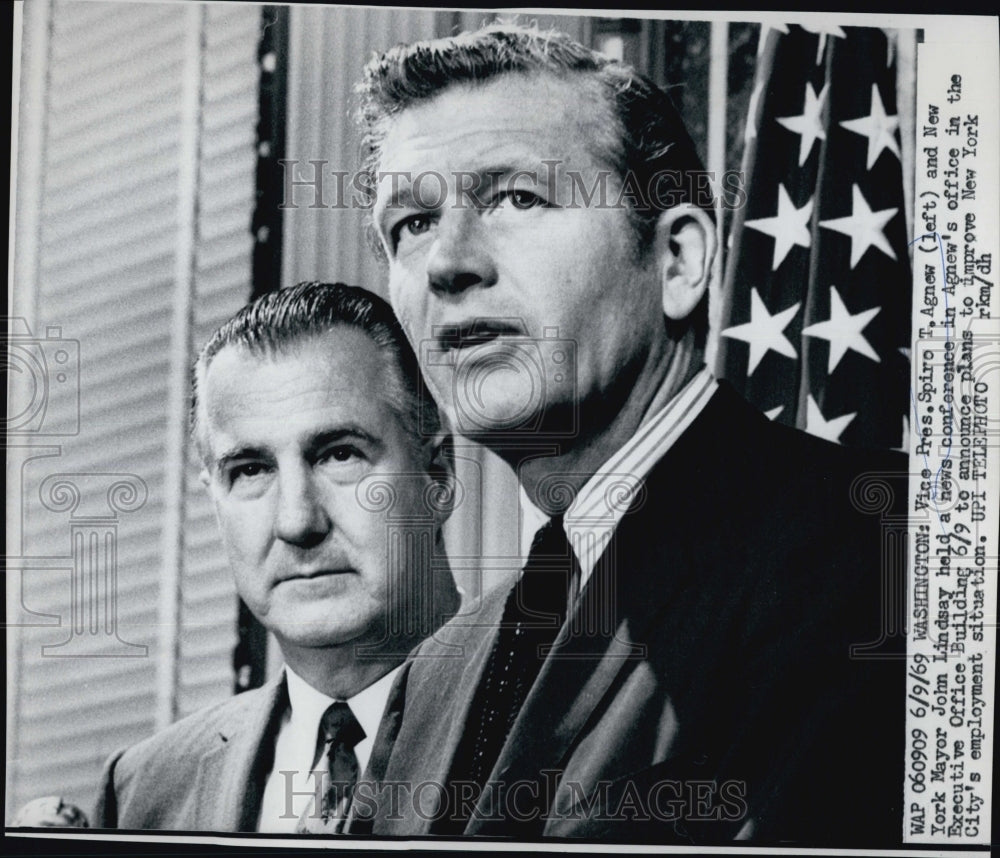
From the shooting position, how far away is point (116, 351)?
4.89 metres

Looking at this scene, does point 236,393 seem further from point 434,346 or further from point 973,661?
point 973,661

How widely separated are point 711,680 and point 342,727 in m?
1.25

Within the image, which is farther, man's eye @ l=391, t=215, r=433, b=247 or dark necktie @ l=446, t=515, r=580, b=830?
man's eye @ l=391, t=215, r=433, b=247

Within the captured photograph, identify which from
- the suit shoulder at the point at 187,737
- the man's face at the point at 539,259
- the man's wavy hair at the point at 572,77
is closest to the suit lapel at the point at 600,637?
the man's face at the point at 539,259

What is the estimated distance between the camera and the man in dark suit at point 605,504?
463 cm

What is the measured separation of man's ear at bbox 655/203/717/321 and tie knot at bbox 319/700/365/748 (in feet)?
5.65

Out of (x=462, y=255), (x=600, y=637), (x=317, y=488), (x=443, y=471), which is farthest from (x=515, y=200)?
(x=600, y=637)

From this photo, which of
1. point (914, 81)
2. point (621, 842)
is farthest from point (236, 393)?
point (914, 81)

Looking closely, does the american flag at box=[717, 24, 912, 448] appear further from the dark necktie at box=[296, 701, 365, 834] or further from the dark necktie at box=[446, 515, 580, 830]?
the dark necktie at box=[296, 701, 365, 834]

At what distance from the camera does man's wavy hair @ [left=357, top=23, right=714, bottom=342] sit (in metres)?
4.78

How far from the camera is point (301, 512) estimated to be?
15.6 feet

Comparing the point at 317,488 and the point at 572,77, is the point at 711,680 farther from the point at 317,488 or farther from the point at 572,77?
the point at 572,77

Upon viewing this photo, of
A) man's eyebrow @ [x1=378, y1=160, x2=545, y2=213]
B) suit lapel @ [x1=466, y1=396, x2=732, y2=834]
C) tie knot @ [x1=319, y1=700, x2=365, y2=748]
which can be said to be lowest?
tie knot @ [x1=319, y1=700, x2=365, y2=748]

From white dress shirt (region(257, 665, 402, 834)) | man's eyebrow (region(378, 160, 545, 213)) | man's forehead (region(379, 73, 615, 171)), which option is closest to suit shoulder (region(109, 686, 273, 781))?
white dress shirt (region(257, 665, 402, 834))
